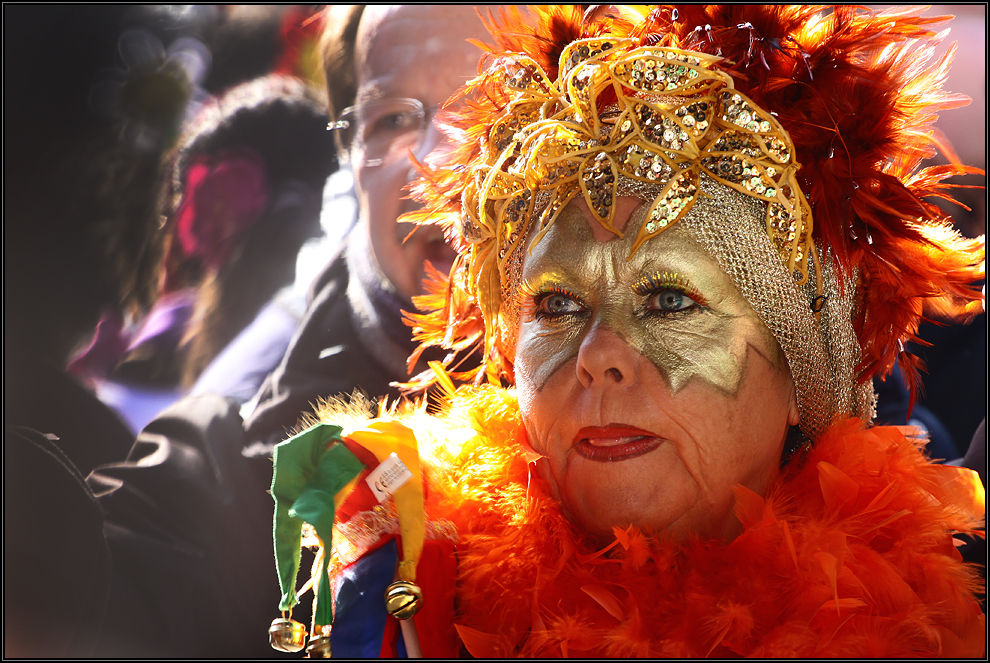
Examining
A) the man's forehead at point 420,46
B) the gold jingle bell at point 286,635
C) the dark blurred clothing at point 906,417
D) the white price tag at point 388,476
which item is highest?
the man's forehead at point 420,46

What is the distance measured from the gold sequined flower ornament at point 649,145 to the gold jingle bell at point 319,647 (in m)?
0.88

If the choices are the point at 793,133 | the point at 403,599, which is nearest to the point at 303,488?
the point at 403,599

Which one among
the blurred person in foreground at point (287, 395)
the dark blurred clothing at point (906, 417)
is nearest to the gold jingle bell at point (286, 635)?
the blurred person in foreground at point (287, 395)

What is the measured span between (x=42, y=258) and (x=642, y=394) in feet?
6.41

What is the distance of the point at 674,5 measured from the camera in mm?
1571

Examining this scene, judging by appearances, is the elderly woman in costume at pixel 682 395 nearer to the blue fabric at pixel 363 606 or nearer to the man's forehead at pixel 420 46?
the blue fabric at pixel 363 606

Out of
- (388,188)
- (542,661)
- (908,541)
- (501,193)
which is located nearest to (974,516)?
(908,541)

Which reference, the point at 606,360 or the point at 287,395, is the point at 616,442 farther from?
the point at 287,395

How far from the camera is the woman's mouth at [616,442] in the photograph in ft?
4.62

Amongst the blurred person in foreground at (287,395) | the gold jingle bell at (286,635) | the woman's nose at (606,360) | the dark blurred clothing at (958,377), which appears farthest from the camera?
the dark blurred clothing at (958,377)

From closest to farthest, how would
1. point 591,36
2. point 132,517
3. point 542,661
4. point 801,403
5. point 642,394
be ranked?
point 542,661 → point 642,394 → point 801,403 → point 591,36 → point 132,517

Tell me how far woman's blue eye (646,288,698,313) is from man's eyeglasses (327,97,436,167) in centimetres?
103

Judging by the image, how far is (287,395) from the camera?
7.34 feet

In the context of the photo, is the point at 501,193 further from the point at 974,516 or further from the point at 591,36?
the point at 974,516
